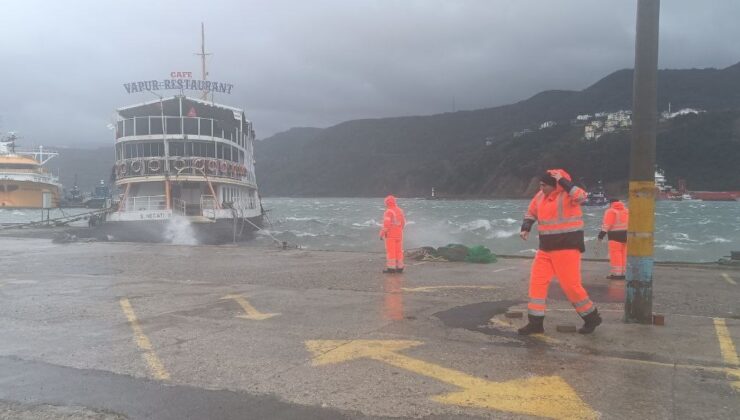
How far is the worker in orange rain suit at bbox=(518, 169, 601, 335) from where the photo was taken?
216 inches

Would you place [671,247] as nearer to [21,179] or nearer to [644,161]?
[644,161]

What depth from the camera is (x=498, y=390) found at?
13.2ft

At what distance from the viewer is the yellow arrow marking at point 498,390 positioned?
368 centimetres

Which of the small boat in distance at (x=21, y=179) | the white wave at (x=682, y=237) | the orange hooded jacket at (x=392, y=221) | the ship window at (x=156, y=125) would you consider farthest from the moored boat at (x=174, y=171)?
the small boat in distance at (x=21, y=179)

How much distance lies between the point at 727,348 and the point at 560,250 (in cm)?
158

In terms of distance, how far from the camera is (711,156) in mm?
124688

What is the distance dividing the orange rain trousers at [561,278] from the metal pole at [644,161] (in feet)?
2.43

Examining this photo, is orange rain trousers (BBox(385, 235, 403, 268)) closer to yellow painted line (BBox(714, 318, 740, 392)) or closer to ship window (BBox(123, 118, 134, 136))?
yellow painted line (BBox(714, 318, 740, 392))

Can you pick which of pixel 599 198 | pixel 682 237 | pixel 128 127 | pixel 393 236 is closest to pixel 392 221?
pixel 393 236

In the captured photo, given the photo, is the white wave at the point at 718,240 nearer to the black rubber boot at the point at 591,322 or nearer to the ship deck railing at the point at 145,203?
the ship deck railing at the point at 145,203

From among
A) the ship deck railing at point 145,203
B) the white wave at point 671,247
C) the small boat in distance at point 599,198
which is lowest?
the white wave at point 671,247

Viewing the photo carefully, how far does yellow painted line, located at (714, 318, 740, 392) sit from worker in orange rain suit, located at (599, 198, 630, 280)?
3.94m

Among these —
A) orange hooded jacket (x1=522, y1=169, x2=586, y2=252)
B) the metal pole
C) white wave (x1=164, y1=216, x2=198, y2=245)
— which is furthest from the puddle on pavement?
white wave (x1=164, y1=216, x2=198, y2=245)

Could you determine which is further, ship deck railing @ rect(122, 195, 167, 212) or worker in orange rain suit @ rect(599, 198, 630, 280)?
ship deck railing @ rect(122, 195, 167, 212)
